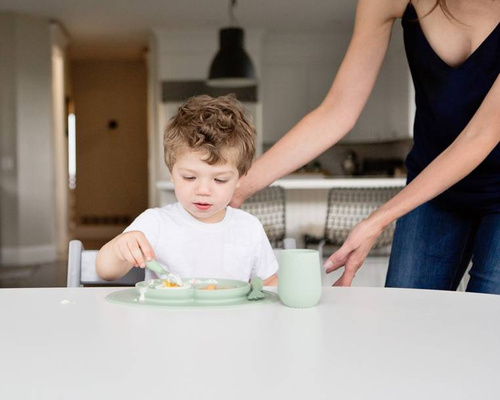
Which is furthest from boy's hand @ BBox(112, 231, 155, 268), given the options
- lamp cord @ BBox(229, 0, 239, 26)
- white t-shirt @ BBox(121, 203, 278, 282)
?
lamp cord @ BBox(229, 0, 239, 26)

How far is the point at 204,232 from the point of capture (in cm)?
137

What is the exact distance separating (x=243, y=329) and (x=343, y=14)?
7.14m

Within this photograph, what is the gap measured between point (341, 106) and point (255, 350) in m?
0.86

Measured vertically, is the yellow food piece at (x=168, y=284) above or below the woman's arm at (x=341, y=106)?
below

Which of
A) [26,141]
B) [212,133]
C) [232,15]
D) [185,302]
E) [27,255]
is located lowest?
[27,255]

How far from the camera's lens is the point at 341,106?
148 cm

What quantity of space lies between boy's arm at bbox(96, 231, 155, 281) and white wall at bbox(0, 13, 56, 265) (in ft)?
21.5

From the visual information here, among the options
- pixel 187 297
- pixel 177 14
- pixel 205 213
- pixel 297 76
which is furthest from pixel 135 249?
pixel 297 76

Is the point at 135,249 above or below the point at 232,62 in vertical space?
below

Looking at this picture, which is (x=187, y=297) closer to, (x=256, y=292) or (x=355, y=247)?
(x=256, y=292)

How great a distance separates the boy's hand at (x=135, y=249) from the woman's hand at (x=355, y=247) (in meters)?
0.30

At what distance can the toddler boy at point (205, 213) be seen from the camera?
1270 mm

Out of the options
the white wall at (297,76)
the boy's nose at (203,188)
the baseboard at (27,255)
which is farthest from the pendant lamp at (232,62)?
the boy's nose at (203,188)

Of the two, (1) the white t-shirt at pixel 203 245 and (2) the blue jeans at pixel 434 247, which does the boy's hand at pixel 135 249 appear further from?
(2) the blue jeans at pixel 434 247
